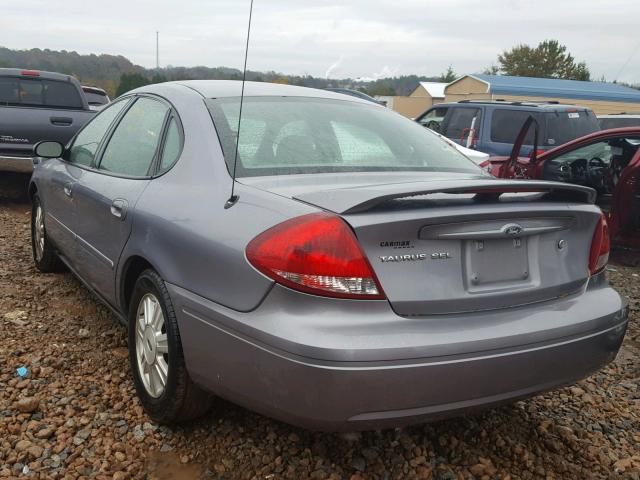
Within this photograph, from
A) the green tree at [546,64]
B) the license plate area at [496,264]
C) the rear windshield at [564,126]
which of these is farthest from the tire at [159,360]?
the green tree at [546,64]

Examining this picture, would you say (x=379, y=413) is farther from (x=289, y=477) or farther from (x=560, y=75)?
(x=560, y=75)

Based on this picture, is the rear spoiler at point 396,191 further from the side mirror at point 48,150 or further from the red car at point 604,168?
the red car at point 604,168

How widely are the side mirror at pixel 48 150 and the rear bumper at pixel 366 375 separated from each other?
7.82 ft

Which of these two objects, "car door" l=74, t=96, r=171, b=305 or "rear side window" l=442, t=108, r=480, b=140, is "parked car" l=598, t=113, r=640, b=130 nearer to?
"rear side window" l=442, t=108, r=480, b=140

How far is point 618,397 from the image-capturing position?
3.32 metres

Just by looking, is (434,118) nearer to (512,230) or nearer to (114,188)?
(114,188)

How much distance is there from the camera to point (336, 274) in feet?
6.64

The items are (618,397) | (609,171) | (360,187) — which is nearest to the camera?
(360,187)

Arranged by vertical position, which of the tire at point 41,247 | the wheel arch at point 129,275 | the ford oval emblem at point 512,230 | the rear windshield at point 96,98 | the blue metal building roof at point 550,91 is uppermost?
the blue metal building roof at point 550,91

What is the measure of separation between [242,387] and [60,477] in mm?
860

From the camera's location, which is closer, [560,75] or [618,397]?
[618,397]

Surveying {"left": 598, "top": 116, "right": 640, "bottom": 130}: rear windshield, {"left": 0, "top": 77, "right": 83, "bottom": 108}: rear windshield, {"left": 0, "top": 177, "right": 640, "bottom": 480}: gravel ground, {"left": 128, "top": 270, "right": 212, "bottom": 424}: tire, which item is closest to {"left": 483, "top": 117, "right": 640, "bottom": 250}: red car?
{"left": 0, "top": 177, "right": 640, "bottom": 480}: gravel ground

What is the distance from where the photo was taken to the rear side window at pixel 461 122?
1030cm

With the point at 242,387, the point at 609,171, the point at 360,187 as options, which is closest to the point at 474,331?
the point at 360,187
